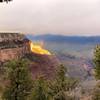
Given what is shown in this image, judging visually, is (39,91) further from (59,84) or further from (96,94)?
(96,94)

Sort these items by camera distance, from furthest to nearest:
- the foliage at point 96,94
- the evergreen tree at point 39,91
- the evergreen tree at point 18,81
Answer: the foliage at point 96,94
the evergreen tree at point 39,91
the evergreen tree at point 18,81

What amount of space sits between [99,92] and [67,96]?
8.87 m

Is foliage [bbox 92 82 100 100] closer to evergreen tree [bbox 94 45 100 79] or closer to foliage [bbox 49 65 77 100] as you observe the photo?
evergreen tree [bbox 94 45 100 79]

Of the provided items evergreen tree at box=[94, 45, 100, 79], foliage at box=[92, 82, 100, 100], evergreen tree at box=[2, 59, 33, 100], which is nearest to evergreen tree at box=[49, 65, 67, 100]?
evergreen tree at box=[94, 45, 100, 79]

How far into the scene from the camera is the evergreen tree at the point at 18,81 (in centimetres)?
11262

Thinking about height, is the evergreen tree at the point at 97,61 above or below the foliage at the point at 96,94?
above

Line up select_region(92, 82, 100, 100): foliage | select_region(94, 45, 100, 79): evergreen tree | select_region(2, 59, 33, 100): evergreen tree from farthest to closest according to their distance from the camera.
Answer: select_region(94, 45, 100, 79): evergreen tree → select_region(92, 82, 100, 100): foliage → select_region(2, 59, 33, 100): evergreen tree

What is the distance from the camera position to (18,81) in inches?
4451

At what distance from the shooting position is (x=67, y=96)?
4769 inches

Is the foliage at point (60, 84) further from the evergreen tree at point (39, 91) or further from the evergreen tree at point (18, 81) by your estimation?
the evergreen tree at point (18, 81)

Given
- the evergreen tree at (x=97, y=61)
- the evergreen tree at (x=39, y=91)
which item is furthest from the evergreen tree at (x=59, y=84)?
the evergreen tree at (x=97, y=61)

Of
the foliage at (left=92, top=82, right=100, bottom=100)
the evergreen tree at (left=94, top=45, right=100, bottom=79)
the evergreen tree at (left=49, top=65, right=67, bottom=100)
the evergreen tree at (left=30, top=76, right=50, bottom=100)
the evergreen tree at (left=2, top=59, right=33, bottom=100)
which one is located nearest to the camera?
the evergreen tree at (left=2, top=59, right=33, bottom=100)

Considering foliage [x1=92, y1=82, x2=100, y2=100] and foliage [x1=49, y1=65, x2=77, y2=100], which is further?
foliage [x1=49, y1=65, x2=77, y2=100]

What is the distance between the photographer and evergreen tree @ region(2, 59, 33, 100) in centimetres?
11262
